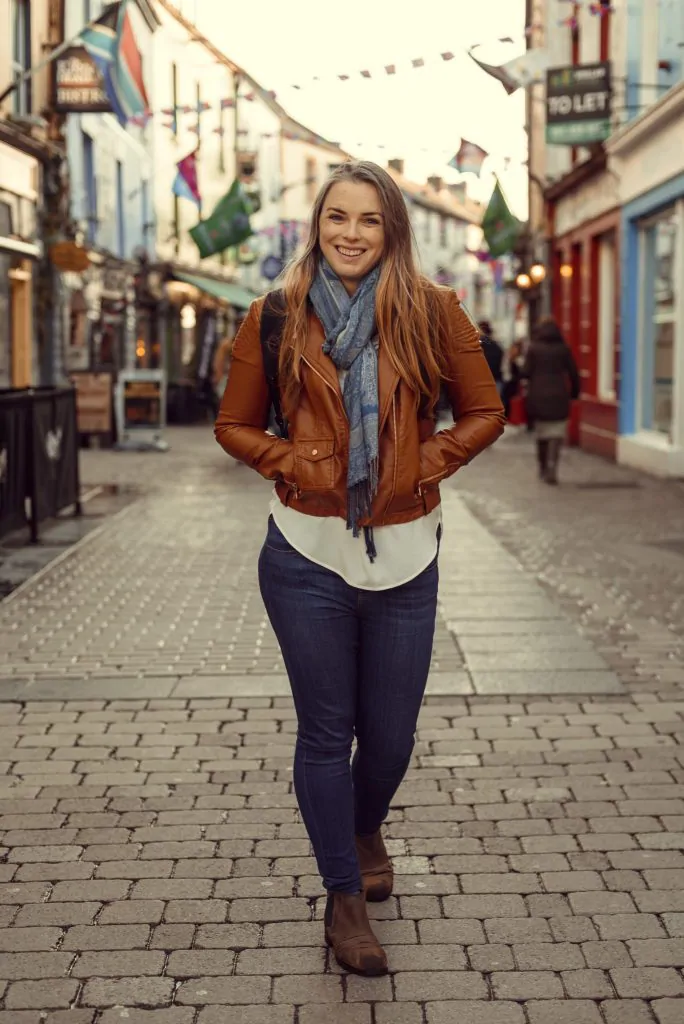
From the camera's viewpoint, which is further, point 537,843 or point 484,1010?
point 537,843

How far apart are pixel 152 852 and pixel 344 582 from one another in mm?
1290

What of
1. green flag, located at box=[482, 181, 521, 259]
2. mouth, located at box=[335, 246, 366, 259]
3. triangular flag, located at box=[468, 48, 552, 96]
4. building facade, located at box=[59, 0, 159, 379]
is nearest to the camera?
mouth, located at box=[335, 246, 366, 259]

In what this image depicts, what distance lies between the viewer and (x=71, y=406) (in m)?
12.1

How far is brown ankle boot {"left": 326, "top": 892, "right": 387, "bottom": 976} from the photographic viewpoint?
333cm

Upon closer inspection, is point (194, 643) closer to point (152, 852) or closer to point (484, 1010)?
point (152, 852)

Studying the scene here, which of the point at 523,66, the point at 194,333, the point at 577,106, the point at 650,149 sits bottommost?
the point at 194,333

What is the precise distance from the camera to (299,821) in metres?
4.42

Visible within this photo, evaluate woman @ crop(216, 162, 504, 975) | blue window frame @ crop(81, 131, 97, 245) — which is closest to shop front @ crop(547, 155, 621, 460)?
blue window frame @ crop(81, 131, 97, 245)

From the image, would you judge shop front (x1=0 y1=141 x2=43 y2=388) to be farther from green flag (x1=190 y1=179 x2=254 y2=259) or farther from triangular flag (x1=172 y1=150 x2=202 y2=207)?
green flag (x1=190 y1=179 x2=254 y2=259)

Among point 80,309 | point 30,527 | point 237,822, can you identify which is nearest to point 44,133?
point 80,309

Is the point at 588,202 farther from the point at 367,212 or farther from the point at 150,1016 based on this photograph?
the point at 150,1016

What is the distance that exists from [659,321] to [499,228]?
346 inches

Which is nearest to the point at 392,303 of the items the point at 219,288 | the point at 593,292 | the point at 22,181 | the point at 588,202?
the point at 22,181

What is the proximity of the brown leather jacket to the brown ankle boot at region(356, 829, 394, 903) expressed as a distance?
3.07 ft
